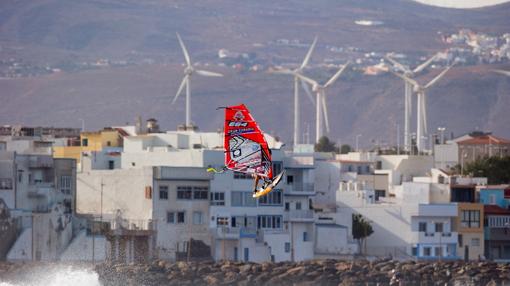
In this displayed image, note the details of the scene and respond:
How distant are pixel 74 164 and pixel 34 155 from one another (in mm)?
2253

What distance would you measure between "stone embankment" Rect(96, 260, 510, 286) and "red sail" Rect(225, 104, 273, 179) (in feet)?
74.6

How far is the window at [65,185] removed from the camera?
256ft

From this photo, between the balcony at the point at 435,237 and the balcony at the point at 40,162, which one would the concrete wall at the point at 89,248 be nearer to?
the balcony at the point at 40,162

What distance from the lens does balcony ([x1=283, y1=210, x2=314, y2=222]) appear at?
262 ft

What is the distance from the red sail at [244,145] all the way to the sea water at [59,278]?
69.3ft

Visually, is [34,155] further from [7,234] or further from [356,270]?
[356,270]

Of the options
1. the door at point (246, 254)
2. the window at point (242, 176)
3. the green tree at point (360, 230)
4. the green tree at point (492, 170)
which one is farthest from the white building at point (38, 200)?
the green tree at point (492, 170)

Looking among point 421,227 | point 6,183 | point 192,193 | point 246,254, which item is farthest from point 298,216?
point 6,183

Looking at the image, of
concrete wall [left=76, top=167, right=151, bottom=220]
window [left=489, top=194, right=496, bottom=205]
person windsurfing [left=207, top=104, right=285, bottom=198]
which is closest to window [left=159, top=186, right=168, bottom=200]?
concrete wall [left=76, top=167, right=151, bottom=220]

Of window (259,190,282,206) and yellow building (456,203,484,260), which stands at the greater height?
window (259,190,282,206)

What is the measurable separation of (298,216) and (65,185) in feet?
31.5

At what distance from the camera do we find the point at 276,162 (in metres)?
78.9

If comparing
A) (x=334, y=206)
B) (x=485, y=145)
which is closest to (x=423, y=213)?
(x=334, y=206)

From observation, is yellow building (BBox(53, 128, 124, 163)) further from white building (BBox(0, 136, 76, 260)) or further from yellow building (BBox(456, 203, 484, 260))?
yellow building (BBox(456, 203, 484, 260))
